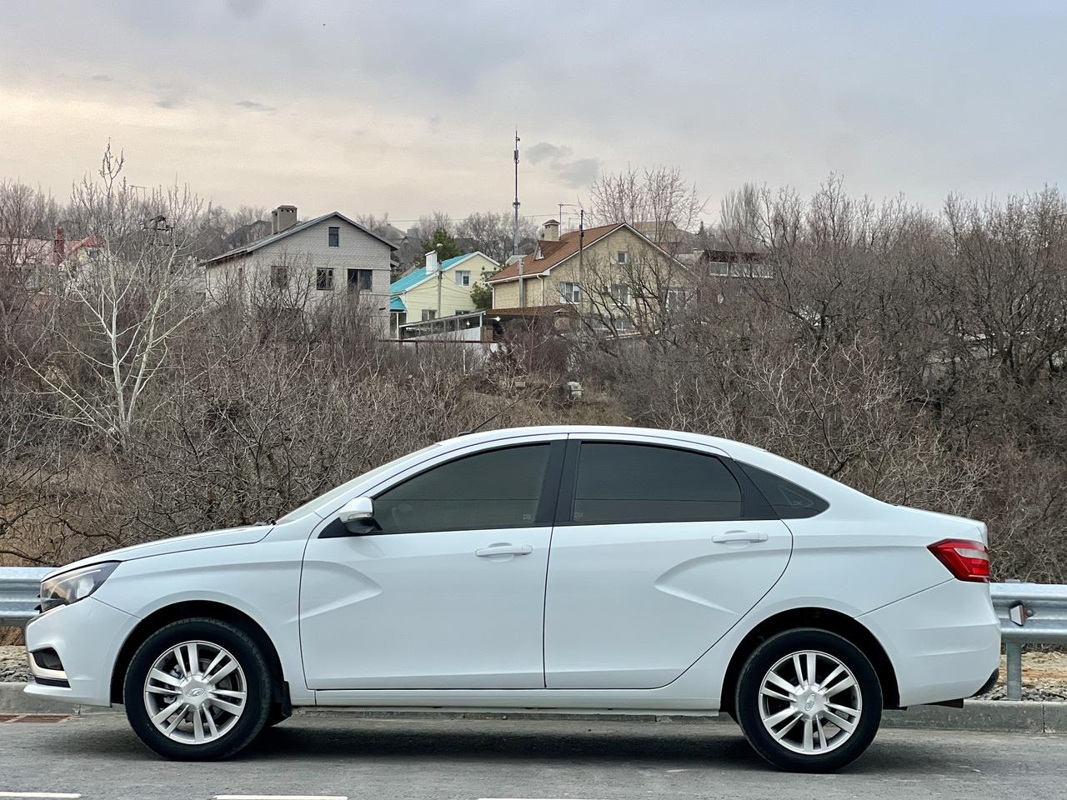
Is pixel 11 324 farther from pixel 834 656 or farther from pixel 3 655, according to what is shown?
pixel 834 656

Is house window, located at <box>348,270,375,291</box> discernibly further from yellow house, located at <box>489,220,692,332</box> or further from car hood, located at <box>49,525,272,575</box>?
car hood, located at <box>49,525,272,575</box>

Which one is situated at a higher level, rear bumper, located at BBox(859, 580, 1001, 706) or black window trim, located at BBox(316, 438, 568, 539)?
black window trim, located at BBox(316, 438, 568, 539)

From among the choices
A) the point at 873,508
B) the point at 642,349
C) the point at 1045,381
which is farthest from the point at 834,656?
the point at 642,349

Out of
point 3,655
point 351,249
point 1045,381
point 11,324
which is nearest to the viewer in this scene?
point 3,655

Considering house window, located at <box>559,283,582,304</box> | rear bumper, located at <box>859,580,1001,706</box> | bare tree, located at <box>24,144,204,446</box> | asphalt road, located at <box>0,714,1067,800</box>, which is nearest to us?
asphalt road, located at <box>0,714,1067,800</box>

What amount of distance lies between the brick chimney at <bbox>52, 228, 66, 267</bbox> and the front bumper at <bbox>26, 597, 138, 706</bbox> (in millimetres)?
31437

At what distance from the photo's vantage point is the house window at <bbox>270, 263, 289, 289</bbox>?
43.5 meters

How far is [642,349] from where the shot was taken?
3497 centimetres

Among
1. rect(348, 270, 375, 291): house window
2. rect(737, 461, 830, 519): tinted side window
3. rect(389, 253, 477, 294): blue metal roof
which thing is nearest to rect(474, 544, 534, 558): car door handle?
rect(737, 461, 830, 519): tinted side window

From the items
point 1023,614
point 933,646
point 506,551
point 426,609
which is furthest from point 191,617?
point 1023,614

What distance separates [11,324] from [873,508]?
1232 inches

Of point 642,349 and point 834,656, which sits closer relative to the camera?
point 834,656

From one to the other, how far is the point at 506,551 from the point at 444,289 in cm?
9397

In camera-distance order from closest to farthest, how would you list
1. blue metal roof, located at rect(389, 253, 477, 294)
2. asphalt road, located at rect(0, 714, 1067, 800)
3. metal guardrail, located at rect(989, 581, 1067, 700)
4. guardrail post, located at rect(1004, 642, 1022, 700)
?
1. asphalt road, located at rect(0, 714, 1067, 800)
2. metal guardrail, located at rect(989, 581, 1067, 700)
3. guardrail post, located at rect(1004, 642, 1022, 700)
4. blue metal roof, located at rect(389, 253, 477, 294)
